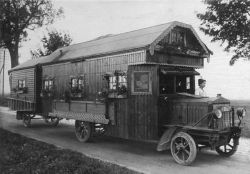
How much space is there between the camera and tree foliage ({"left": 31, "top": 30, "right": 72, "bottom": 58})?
3102 centimetres

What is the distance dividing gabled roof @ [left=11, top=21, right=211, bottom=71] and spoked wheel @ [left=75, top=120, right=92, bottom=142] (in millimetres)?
2677

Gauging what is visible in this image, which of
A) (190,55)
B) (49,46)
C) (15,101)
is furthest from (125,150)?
(49,46)

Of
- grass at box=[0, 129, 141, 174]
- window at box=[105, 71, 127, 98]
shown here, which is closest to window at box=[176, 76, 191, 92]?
window at box=[105, 71, 127, 98]

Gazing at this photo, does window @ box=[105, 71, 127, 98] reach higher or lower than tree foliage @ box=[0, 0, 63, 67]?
lower

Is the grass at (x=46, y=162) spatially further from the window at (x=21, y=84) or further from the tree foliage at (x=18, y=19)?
the tree foliage at (x=18, y=19)

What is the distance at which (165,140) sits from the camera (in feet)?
28.3

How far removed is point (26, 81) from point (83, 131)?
6608 mm

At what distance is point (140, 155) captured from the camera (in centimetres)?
930

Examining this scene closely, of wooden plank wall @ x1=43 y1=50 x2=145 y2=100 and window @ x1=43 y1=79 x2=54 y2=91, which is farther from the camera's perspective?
window @ x1=43 y1=79 x2=54 y2=91

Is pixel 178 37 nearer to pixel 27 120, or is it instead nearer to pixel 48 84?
pixel 48 84

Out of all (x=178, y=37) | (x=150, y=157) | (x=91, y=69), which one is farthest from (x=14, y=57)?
(x=150, y=157)

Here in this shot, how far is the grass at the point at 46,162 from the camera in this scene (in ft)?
23.4

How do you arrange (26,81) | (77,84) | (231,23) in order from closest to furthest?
(77,84), (26,81), (231,23)

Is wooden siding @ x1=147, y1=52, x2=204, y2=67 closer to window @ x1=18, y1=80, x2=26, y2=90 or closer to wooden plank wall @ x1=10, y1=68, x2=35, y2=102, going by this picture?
wooden plank wall @ x1=10, y1=68, x2=35, y2=102
